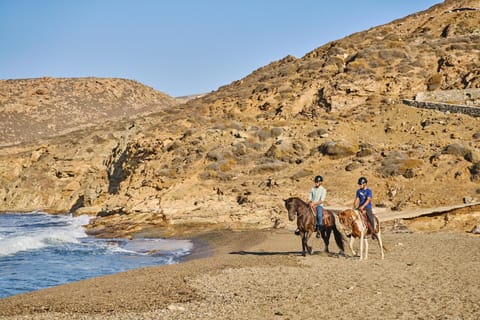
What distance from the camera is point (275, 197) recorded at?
3038cm

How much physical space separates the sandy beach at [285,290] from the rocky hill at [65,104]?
10465 centimetres

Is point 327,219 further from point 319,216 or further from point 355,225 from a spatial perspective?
point 355,225

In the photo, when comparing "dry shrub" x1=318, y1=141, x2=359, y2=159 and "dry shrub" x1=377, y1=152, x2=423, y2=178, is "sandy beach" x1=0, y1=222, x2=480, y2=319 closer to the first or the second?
"dry shrub" x1=377, y1=152, x2=423, y2=178

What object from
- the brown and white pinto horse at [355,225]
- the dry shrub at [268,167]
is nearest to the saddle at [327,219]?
the brown and white pinto horse at [355,225]

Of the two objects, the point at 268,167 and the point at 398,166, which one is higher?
the point at 268,167

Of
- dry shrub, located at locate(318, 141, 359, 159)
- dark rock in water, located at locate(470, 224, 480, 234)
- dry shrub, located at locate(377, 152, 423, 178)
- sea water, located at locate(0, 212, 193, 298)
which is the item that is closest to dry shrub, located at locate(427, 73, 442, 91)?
dry shrub, located at locate(318, 141, 359, 159)

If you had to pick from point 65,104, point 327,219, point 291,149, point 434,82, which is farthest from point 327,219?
point 65,104

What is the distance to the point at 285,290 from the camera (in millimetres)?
10773

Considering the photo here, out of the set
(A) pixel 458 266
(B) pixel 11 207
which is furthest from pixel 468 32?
(B) pixel 11 207

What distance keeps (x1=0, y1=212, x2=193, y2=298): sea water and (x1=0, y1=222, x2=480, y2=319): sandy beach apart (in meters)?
3.99

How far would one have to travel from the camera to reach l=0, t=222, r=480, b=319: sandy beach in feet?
29.4

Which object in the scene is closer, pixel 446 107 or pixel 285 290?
pixel 285 290

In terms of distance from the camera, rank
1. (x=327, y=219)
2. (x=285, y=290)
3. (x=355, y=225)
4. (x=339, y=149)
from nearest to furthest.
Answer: (x=285, y=290) < (x=355, y=225) < (x=327, y=219) < (x=339, y=149)

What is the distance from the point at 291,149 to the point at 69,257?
20.1 metres
